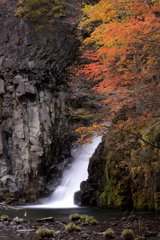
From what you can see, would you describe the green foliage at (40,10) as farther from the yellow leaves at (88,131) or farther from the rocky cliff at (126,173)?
the yellow leaves at (88,131)

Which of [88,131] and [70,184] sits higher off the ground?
[88,131]

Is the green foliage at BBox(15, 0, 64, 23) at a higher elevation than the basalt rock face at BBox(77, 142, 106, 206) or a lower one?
higher

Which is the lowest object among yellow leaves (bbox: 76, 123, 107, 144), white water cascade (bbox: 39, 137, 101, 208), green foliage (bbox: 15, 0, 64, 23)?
white water cascade (bbox: 39, 137, 101, 208)

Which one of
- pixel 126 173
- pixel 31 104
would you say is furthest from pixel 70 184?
pixel 31 104

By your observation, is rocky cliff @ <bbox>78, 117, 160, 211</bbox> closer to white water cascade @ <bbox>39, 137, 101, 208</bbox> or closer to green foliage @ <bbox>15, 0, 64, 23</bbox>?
white water cascade @ <bbox>39, 137, 101, 208</bbox>

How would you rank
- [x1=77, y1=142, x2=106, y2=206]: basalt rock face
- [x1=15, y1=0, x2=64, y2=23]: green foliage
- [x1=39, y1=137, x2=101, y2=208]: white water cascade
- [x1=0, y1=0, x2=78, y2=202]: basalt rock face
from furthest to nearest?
[x1=15, y1=0, x2=64, y2=23]: green foliage, [x1=0, y1=0, x2=78, y2=202]: basalt rock face, [x1=39, y1=137, x2=101, y2=208]: white water cascade, [x1=77, y1=142, x2=106, y2=206]: basalt rock face

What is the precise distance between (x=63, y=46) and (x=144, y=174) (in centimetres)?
1494

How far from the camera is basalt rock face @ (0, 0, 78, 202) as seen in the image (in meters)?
19.6

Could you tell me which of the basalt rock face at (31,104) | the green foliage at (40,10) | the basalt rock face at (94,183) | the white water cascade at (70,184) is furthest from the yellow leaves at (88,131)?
the green foliage at (40,10)

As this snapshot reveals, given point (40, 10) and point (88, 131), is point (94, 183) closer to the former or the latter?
point (88, 131)

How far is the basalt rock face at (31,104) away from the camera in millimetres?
19609

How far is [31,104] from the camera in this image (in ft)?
67.4

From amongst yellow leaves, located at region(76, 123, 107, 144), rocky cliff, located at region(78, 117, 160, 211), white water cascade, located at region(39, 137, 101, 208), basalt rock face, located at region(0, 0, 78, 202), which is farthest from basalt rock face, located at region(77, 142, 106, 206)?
yellow leaves, located at region(76, 123, 107, 144)

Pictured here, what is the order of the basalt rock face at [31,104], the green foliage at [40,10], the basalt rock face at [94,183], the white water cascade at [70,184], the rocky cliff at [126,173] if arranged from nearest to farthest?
the rocky cliff at [126,173] → the basalt rock face at [94,183] → the white water cascade at [70,184] → the basalt rock face at [31,104] → the green foliage at [40,10]
